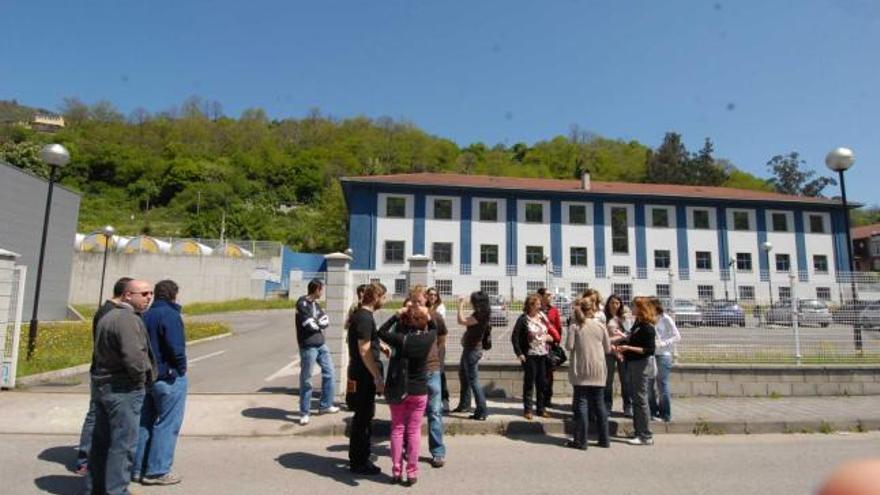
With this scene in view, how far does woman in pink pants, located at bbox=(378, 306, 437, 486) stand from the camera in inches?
202

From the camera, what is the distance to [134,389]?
4.52m

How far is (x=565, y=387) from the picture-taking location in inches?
367

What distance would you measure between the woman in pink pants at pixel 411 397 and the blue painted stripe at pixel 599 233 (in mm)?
38740

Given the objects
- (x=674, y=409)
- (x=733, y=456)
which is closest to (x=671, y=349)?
(x=674, y=409)

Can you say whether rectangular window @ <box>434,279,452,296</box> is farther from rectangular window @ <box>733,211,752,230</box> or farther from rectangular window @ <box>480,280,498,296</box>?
rectangular window @ <box>733,211,752,230</box>

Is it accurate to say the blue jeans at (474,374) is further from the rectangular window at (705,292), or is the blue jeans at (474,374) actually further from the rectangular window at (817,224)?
the rectangular window at (817,224)

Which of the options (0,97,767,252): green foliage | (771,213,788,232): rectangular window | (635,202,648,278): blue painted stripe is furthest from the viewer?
(0,97,767,252): green foliage

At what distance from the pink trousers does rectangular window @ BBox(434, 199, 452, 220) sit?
36.4 meters

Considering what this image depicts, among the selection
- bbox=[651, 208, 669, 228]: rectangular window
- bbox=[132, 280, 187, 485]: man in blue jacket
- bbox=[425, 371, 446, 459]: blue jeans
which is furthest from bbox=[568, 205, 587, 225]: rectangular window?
bbox=[132, 280, 187, 485]: man in blue jacket

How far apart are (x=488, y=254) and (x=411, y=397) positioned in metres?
36.7

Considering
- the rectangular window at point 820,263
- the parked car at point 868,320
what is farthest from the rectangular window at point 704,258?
the parked car at point 868,320

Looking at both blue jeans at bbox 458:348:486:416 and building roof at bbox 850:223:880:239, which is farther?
building roof at bbox 850:223:880:239

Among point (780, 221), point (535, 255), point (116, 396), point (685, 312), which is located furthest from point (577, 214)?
point (116, 396)

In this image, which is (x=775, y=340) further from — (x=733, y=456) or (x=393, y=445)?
(x=393, y=445)
